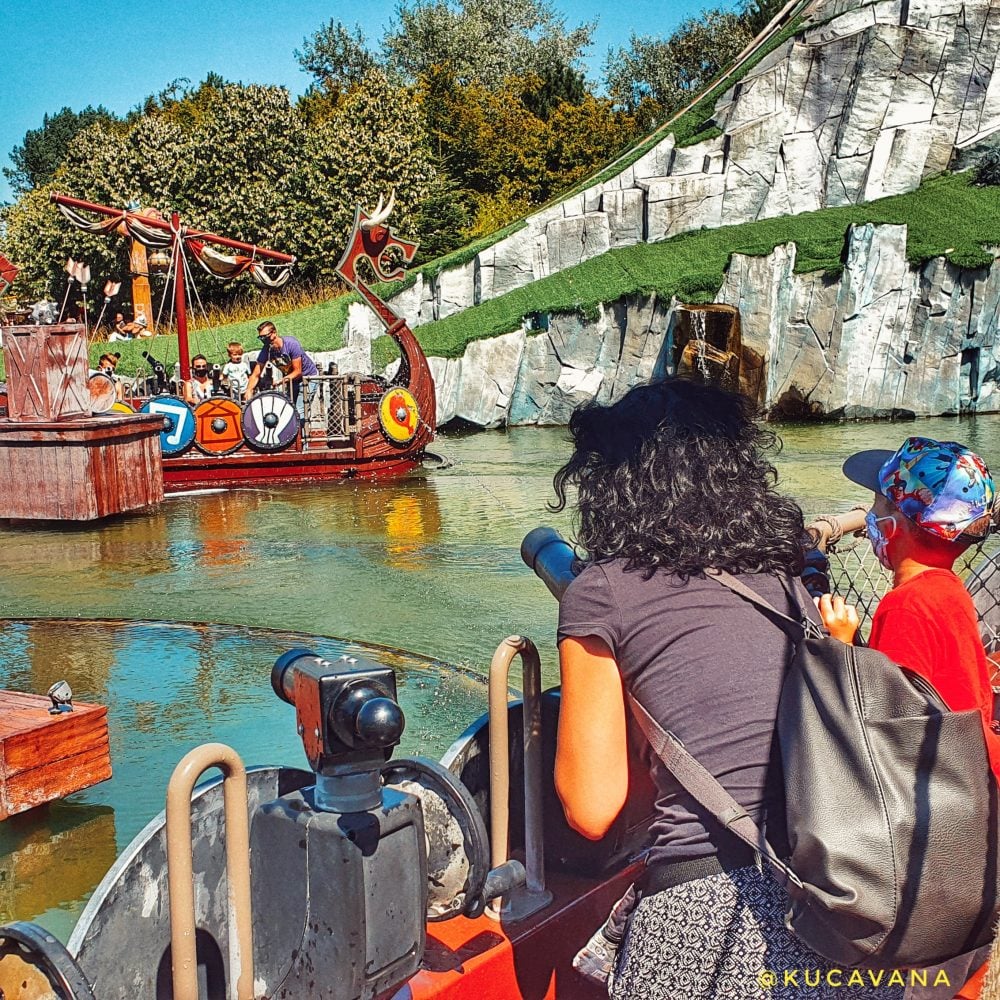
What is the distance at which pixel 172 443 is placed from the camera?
13664 mm

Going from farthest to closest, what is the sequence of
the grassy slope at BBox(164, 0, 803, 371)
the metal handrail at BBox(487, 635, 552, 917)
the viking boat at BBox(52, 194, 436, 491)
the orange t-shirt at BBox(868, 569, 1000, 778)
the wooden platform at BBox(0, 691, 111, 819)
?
the grassy slope at BBox(164, 0, 803, 371)
the viking boat at BBox(52, 194, 436, 491)
the wooden platform at BBox(0, 691, 111, 819)
the metal handrail at BBox(487, 635, 552, 917)
the orange t-shirt at BBox(868, 569, 1000, 778)

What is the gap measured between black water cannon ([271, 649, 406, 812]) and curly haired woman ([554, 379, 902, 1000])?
1.31 feet

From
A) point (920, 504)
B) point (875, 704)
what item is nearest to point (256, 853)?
point (875, 704)

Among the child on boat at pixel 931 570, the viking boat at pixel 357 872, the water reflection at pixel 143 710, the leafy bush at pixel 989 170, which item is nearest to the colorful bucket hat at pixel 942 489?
the child on boat at pixel 931 570

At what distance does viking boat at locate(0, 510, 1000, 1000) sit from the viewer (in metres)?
1.67

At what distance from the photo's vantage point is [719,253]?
23766mm

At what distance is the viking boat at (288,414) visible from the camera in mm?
13906

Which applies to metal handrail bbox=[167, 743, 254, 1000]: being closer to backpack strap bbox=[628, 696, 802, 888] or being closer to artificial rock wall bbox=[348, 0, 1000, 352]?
backpack strap bbox=[628, 696, 802, 888]

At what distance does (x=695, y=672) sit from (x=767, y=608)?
0.18m

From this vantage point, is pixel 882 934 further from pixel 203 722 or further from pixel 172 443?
pixel 172 443

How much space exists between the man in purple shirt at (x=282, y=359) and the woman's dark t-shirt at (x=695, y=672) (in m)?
13.5

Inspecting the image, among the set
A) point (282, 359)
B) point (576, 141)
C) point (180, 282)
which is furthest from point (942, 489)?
point (576, 141)

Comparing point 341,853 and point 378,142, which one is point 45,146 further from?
point 341,853

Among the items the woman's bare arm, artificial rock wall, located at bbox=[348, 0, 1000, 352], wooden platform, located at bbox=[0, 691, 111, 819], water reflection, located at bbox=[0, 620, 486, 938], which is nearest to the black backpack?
the woman's bare arm
